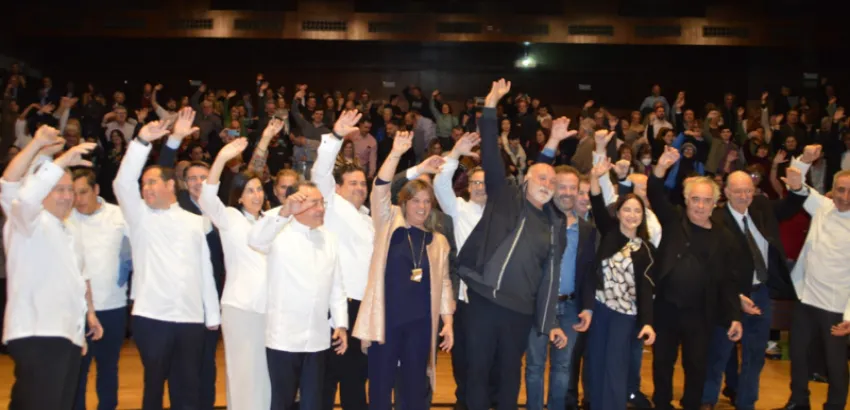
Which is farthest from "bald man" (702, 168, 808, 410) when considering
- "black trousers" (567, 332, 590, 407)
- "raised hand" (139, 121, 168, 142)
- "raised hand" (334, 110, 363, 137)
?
"raised hand" (139, 121, 168, 142)

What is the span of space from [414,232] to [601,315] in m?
Result: 1.32

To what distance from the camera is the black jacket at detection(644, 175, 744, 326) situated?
210 inches

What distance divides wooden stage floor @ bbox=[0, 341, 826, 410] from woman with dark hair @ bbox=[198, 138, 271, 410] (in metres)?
1.26

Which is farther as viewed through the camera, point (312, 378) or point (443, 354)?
point (443, 354)

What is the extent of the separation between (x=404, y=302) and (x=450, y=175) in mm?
883

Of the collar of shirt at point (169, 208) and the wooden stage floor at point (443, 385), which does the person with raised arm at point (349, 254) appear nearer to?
the collar of shirt at point (169, 208)

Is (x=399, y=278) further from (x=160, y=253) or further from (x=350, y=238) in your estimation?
(x=160, y=253)

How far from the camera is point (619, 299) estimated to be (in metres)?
5.19

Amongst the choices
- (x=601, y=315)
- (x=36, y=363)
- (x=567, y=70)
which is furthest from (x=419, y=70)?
(x=36, y=363)

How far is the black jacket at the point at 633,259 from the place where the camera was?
205 inches

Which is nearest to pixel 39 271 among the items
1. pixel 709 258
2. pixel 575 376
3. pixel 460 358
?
pixel 460 358

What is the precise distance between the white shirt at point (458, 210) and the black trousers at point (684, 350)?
122cm

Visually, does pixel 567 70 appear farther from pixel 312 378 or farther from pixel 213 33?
pixel 312 378

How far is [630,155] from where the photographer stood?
9.52 meters
